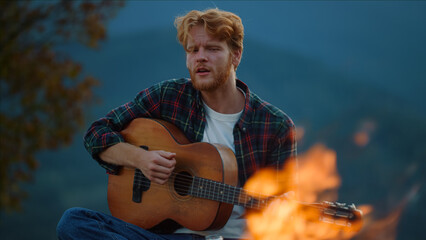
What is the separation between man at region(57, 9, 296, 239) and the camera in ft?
8.21

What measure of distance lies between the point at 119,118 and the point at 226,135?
841 mm

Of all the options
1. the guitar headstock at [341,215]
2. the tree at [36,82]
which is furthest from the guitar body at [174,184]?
the tree at [36,82]

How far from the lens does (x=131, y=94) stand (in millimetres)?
15086

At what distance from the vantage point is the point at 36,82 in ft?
23.4

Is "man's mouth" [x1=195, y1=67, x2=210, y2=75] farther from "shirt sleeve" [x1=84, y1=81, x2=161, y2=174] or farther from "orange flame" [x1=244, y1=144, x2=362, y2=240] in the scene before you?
"orange flame" [x1=244, y1=144, x2=362, y2=240]

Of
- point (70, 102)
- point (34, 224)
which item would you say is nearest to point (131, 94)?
point (34, 224)

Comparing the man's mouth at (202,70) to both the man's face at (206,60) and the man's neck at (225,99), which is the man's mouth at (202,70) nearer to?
the man's face at (206,60)

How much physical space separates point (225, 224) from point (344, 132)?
332 inches

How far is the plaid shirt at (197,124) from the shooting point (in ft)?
8.59

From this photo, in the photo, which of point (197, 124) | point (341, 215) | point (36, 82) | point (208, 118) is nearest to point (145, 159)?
point (197, 124)

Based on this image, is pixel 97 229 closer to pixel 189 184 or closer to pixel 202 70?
pixel 189 184

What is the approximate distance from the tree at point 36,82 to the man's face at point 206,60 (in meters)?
5.02

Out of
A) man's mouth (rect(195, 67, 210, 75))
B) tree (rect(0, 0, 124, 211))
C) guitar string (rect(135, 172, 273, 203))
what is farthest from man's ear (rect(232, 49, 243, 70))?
tree (rect(0, 0, 124, 211))

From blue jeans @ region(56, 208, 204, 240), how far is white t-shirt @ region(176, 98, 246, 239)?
0.23m
